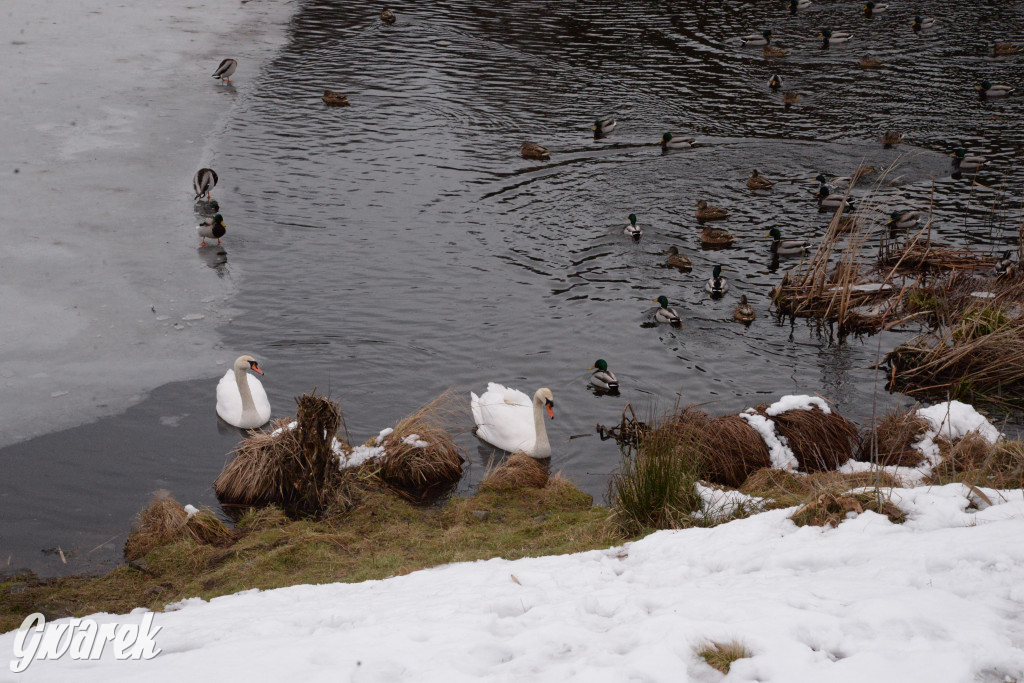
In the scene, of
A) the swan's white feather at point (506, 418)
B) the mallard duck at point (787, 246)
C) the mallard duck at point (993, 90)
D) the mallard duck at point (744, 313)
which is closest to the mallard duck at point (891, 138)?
the mallard duck at point (993, 90)

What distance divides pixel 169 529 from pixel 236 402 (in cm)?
311

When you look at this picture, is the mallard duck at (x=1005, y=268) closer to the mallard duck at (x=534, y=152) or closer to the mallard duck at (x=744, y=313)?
the mallard duck at (x=744, y=313)

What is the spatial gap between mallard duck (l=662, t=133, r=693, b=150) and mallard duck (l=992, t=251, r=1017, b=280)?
828 centimetres

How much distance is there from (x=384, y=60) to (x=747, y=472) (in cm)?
2277

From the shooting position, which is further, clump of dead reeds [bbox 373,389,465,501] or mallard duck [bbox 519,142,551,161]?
mallard duck [bbox 519,142,551,161]

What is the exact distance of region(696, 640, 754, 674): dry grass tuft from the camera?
4879mm

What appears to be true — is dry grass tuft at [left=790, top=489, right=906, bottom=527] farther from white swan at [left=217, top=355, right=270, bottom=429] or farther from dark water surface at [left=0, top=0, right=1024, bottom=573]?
white swan at [left=217, top=355, right=270, bottom=429]

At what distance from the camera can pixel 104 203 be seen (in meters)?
17.9

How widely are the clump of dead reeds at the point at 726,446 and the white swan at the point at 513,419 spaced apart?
183 centimetres

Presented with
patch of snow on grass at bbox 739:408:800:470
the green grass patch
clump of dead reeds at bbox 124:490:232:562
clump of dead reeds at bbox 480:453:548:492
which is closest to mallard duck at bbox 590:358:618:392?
patch of snow on grass at bbox 739:408:800:470

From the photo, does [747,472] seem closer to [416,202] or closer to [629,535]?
[629,535]

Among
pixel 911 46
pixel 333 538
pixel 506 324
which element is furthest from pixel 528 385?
pixel 911 46

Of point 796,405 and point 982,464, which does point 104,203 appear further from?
point 982,464

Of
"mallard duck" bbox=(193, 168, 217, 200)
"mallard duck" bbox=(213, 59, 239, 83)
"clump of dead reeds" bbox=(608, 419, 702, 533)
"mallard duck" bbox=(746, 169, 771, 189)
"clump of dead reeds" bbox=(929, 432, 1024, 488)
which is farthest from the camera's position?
"mallard duck" bbox=(213, 59, 239, 83)
